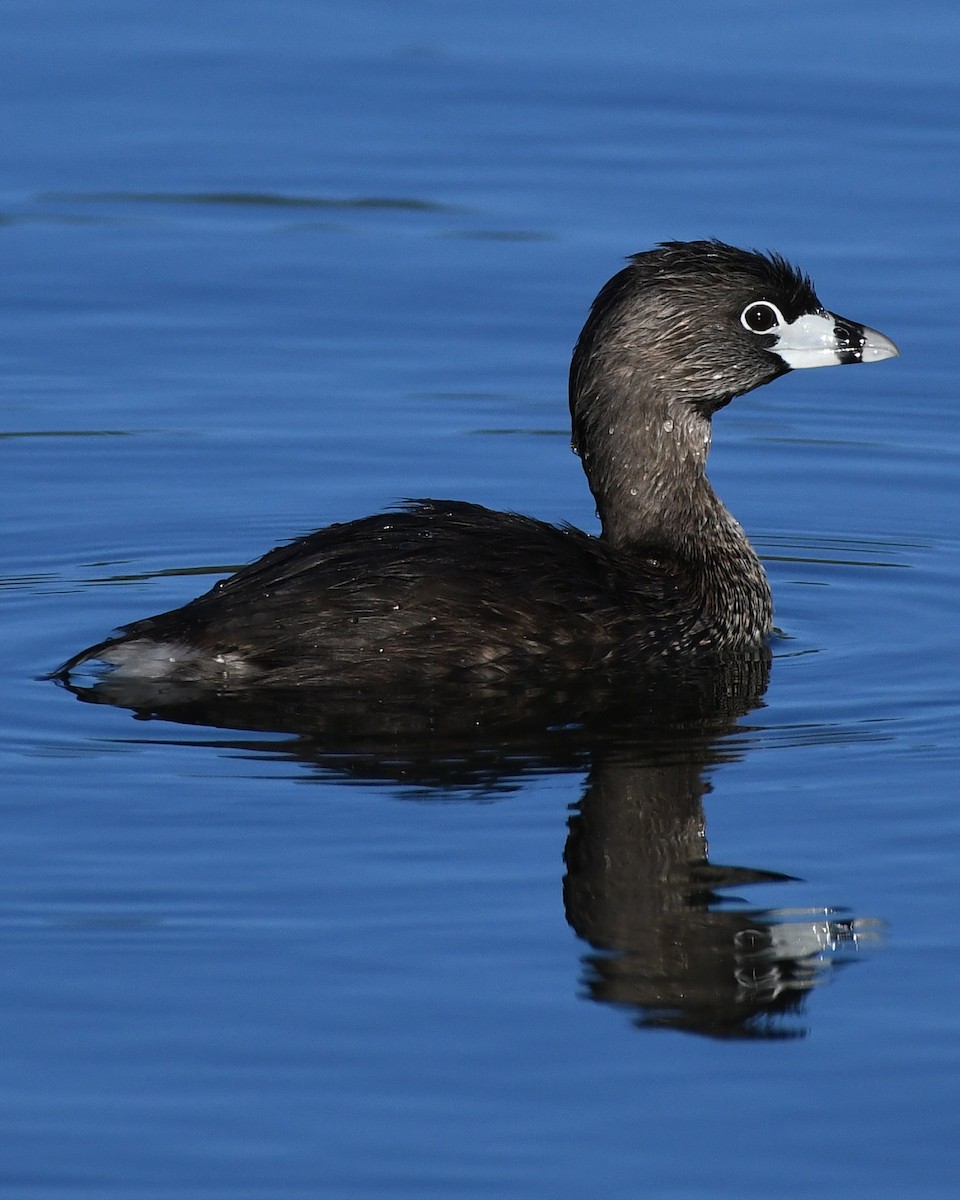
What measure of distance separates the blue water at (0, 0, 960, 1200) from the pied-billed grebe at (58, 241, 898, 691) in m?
0.38

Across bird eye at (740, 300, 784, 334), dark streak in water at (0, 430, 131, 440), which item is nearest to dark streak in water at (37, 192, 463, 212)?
dark streak in water at (0, 430, 131, 440)

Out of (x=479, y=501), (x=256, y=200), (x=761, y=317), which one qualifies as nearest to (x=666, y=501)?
(x=761, y=317)

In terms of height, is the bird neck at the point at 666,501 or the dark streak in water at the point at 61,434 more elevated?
the dark streak in water at the point at 61,434

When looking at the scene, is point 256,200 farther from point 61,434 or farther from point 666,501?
point 666,501

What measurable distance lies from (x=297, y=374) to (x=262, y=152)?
9.56ft

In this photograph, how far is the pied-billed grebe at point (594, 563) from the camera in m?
8.35

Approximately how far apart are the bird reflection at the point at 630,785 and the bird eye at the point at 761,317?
4.19 ft

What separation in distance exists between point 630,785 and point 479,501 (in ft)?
10.9

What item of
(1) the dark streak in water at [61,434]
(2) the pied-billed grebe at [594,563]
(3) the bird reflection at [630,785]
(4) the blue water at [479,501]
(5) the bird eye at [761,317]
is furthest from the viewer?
(1) the dark streak in water at [61,434]

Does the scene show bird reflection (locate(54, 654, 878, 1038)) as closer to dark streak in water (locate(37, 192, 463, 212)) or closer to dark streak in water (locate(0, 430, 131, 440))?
dark streak in water (locate(0, 430, 131, 440))

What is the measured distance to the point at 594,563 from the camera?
891 centimetres

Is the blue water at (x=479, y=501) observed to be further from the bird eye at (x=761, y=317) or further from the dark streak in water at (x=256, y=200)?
the bird eye at (x=761, y=317)

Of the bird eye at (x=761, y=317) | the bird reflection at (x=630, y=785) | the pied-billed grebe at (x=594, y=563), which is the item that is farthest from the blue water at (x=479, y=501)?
the bird eye at (x=761, y=317)

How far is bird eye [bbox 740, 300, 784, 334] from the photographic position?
380 inches
